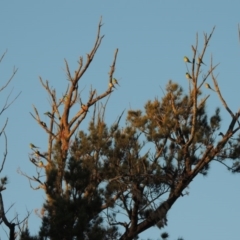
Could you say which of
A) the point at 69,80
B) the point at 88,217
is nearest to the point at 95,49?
the point at 69,80

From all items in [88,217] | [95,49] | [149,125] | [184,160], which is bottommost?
[88,217]

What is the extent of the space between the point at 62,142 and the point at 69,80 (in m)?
0.70

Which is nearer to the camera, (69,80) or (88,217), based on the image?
(88,217)

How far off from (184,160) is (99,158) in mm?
804

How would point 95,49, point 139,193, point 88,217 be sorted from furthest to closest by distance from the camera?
point 95,49 < point 139,193 < point 88,217

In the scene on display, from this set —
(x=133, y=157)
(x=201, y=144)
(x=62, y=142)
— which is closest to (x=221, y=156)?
(x=201, y=144)

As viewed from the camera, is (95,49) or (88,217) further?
(95,49)

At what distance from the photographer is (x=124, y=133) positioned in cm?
871

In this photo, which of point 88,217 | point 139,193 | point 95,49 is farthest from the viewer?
point 95,49

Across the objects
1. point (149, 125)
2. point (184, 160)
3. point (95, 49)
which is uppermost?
point (95, 49)

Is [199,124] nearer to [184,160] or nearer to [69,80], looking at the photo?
[184,160]

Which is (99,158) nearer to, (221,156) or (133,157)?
(133,157)

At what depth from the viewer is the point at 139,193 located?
27.1 feet

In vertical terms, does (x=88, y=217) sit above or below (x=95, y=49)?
below
